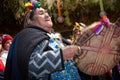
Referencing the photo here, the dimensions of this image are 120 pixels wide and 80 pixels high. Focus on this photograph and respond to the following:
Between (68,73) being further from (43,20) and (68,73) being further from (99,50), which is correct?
(43,20)

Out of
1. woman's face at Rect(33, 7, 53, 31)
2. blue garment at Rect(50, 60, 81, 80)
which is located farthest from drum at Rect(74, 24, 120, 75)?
woman's face at Rect(33, 7, 53, 31)

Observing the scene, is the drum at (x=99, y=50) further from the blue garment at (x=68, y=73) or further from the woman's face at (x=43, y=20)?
the woman's face at (x=43, y=20)

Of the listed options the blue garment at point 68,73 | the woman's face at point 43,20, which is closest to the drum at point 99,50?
the blue garment at point 68,73

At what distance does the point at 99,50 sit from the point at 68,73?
15.8 inches

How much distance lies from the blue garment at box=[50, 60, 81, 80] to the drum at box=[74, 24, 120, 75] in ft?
0.63

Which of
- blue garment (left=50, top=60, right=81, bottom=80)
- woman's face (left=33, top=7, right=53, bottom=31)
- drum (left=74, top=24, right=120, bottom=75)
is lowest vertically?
blue garment (left=50, top=60, right=81, bottom=80)

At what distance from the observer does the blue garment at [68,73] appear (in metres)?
3.00

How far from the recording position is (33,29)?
9.97 feet

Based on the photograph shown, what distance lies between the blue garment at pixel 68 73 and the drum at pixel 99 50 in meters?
0.19

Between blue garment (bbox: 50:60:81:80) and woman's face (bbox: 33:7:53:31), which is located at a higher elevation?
woman's face (bbox: 33:7:53:31)

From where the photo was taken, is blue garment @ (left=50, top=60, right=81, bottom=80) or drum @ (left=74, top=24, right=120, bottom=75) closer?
drum @ (left=74, top=24, right=120, bottom=75)

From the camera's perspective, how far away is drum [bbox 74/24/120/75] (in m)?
2.83

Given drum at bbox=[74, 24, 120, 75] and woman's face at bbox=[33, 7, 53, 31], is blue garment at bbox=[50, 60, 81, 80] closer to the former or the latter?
drum at bbox=[74, 24, 120, 75]

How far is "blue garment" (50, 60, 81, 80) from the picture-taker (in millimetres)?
3002
